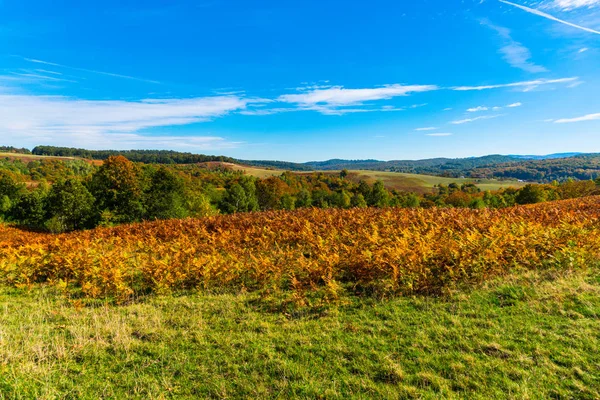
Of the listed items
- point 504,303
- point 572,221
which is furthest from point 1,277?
point 572,221

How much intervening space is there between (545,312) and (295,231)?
25.4ft

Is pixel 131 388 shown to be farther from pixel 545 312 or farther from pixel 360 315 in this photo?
pixel 545 312

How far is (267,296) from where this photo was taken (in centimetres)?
640

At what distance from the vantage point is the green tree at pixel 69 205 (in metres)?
42.6

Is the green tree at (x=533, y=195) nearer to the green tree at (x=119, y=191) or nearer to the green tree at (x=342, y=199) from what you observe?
the green tree at (x=342, y=199)

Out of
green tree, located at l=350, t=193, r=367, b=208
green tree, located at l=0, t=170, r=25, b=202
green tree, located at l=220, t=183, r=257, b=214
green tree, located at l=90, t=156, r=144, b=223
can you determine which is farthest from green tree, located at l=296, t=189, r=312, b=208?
green tree, located at l=0, t=170, r=25, b=202

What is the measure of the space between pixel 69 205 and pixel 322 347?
51174mm

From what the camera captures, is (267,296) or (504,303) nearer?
(504,303)

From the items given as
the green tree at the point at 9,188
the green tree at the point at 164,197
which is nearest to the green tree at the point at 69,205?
the green tree at the point at 164,197

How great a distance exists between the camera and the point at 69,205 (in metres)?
42.4

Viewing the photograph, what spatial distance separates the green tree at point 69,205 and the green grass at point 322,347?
45646 mm

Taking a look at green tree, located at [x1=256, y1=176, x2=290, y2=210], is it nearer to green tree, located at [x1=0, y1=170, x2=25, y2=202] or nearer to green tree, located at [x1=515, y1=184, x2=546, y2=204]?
green tree, located at [x1=0, y1=170, x2=25, y2=202]

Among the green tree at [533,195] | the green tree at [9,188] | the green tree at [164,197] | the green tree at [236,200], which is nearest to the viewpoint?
the green tree at [164,197]

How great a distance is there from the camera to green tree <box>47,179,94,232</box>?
42562 mm
